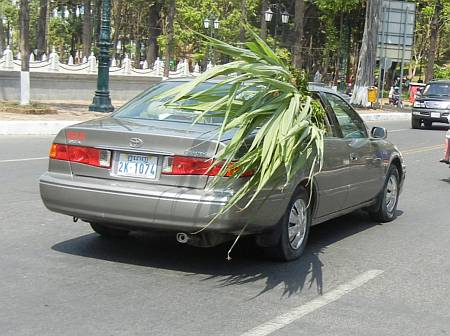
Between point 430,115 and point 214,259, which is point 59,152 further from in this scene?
point 430,115

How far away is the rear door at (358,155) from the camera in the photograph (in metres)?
7.25

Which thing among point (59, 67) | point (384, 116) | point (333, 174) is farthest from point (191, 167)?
point (59, 67)

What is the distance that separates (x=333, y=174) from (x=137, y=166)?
2070 millimetres

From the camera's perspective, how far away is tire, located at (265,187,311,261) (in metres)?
6.09

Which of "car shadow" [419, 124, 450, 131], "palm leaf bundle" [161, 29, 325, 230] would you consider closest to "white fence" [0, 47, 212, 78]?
"car shadow" [419, 124, 450, 131]

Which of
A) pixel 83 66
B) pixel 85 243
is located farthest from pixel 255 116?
pixel 83 66

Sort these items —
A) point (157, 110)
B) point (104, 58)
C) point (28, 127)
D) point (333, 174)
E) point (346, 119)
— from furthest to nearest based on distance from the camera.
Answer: point (104, 58), point (28, 127), point (346, 119), point (333, 174), point (157, 110)

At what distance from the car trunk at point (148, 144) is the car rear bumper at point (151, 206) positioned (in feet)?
0.24

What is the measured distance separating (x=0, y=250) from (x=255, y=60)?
9.27ft

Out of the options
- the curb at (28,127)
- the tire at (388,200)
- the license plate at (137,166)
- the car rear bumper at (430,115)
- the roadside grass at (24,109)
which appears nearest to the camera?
the license plate at (137,166)

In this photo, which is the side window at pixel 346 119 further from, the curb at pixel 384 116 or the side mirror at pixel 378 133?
the curb at pixel 384 116

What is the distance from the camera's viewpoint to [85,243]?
674 centimetres

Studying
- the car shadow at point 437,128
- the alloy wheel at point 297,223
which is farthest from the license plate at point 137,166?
the car shadow at point 437,128

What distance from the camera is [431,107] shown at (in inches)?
1046
